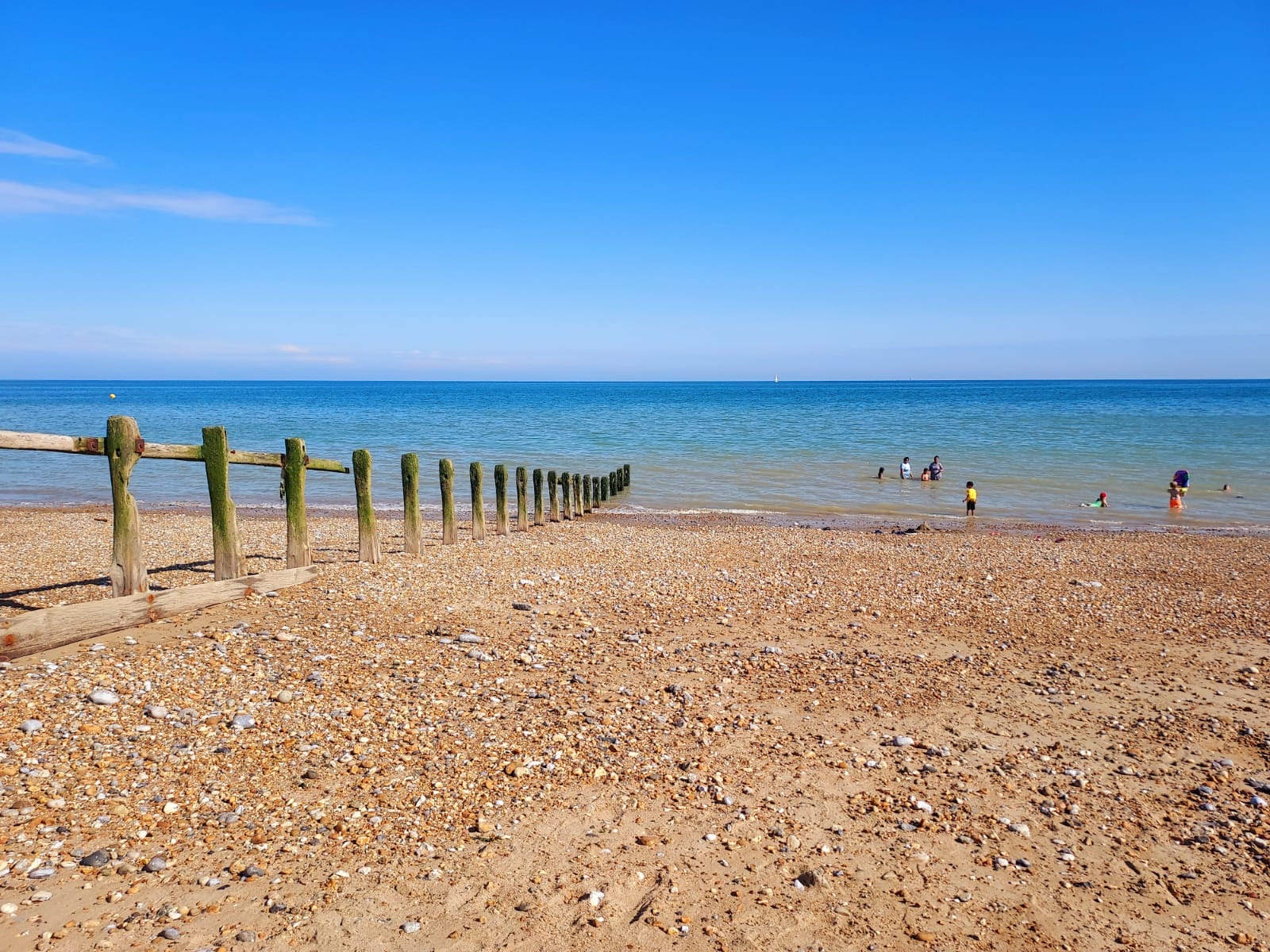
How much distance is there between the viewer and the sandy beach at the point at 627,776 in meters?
4.22

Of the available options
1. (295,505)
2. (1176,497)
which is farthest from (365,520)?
(1176,497)

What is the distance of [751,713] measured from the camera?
695 cm

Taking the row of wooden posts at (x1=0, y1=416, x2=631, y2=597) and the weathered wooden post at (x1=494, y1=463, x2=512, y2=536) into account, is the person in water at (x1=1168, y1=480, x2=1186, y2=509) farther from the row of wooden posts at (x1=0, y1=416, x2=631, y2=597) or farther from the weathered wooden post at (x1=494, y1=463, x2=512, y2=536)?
the row of wooden posts at (x1=0, y1=416, x2=631, y2=597)

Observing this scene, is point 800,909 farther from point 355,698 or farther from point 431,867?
point 355,698

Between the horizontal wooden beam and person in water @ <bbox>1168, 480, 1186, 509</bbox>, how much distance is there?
79.5 ft

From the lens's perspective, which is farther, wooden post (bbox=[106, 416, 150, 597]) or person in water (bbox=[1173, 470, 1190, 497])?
person in water (bbox=[1173, 470, 1190, 497])

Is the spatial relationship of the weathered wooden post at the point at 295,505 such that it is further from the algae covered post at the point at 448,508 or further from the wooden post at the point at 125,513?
the algae covered post at the point at 448,508

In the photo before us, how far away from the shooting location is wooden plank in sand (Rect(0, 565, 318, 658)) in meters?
6.92

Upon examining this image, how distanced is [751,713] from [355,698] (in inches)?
132

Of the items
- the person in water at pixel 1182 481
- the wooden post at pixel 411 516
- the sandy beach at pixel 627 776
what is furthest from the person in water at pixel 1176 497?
the wooden post at pixel 411 516

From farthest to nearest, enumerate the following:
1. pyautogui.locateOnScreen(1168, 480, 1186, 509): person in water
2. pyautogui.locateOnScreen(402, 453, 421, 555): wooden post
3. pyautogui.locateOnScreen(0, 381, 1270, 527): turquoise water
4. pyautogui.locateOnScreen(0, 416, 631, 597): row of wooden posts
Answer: pyautogui.locateOnScreen(0, 381, 1270, 527): turquoise water → pyautogui.locateOnScreen(1168, 480, 1186, 509): person in water → pyautogui.locateOnScreen(402, 453, 421, 555): wooden post → pyautogui.locateOnScreen(0, 416, 631, 597): row of wooden posts

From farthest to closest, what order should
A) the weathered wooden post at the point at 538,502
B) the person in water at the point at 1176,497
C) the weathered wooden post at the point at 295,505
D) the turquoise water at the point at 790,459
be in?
the turquoise water at the point at 790,459 < the person in water at the point at 1176,497 < the weathered wooden post at the point at 538,502 < the weathered wooden post at the point at 295,505

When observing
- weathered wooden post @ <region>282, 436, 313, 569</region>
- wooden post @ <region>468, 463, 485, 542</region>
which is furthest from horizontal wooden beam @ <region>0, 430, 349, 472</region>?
wooden post @ <region>468, 463, 485, 542</region>

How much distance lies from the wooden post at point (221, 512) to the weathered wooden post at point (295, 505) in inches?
30.4
